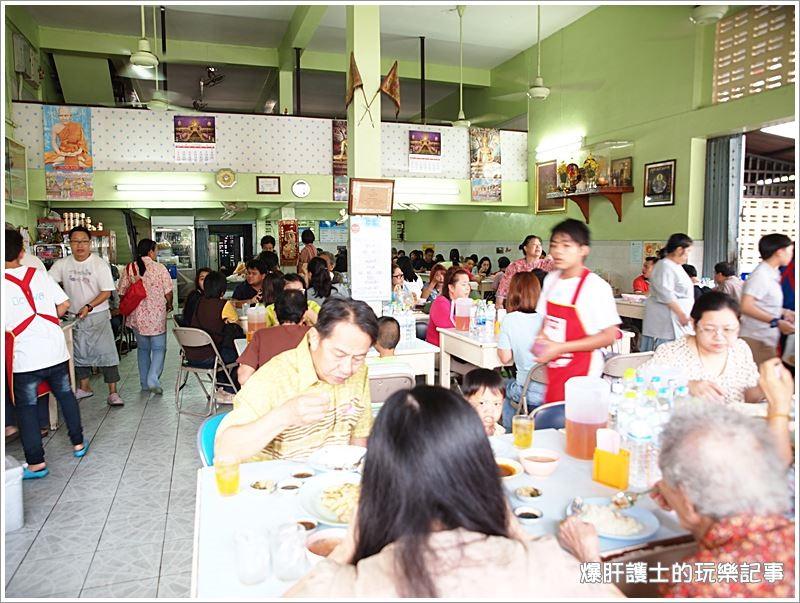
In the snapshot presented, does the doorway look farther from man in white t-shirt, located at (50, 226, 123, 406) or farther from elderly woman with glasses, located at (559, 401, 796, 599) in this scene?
elderly woman with glasses, located at (559, 401, 796, 599)

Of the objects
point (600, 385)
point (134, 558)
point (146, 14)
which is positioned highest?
point (146, 14)

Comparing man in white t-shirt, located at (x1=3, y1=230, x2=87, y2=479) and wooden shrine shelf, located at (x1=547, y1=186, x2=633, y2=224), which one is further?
wooden shrine shelf, located at (x1=547, y1=186, x2=633, y2=224)

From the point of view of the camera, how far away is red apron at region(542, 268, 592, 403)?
2.97 meters

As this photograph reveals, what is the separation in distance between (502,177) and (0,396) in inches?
341

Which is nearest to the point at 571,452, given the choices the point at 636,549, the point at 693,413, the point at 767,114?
the point at 636,549

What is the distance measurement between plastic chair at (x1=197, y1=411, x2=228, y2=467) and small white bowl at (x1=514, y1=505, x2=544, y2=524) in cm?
112

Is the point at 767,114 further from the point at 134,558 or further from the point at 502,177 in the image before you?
the point at 134,558

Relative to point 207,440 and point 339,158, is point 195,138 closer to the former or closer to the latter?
point 339,158

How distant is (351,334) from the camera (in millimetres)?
1969

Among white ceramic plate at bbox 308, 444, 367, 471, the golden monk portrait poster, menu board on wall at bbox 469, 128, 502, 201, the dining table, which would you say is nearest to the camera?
the dining table

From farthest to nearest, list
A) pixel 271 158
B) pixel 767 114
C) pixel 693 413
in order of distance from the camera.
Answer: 1. pixel 271 158
2. pixel 767 114
3. pixel 693 413

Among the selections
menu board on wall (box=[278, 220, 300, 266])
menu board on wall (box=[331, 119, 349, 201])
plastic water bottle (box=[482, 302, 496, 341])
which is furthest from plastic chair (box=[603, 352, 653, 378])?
menu board on wall (box=[278, 220, 300, 266])

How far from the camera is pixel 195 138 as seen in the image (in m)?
7.77

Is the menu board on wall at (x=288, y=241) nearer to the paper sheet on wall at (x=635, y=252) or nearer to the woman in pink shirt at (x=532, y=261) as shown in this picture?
the woman in pink shirt at (x=532, y=261)
